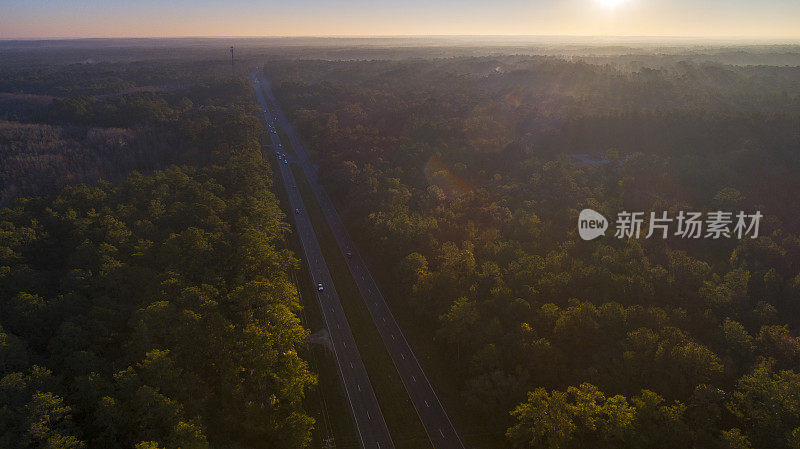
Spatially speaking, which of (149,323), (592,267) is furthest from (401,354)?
(149,323)

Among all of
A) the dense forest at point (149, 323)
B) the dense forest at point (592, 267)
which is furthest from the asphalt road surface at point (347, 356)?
the dense forest at point (592, 267)

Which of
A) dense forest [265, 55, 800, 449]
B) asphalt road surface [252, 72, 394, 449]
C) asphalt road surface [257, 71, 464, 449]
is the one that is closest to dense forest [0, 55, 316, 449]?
asphalt road surface [252, 72, 394, 449]

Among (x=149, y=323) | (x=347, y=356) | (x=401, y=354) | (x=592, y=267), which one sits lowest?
(x=401, y=354)

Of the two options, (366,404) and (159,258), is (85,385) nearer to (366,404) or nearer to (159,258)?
(159,258)

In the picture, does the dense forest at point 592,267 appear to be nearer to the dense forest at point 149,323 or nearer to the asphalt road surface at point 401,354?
the asphalt road surface at point 401,354

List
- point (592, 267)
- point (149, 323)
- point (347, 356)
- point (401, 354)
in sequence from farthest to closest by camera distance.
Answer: point (592, 267)
point (401, 354)
point (347, 356)
point (149, 323)

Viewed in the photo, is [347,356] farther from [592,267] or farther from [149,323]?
[592,267]
